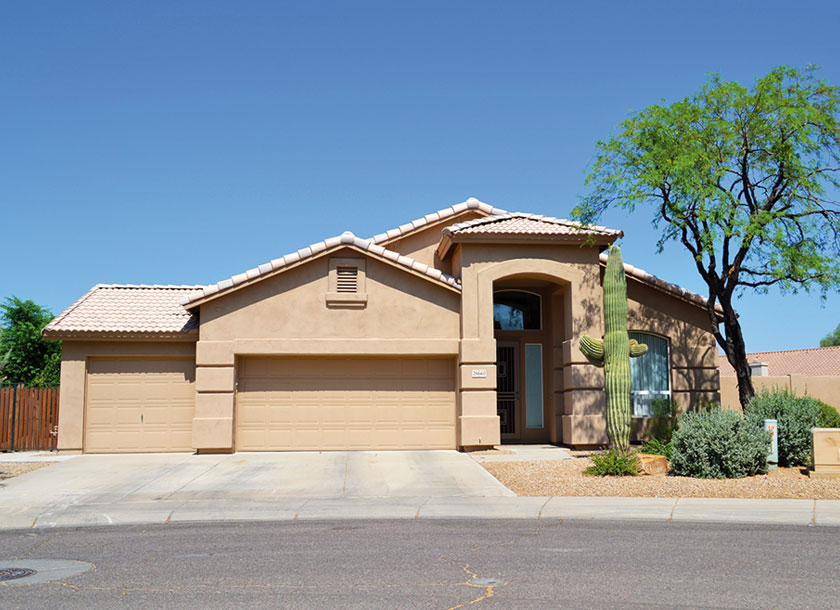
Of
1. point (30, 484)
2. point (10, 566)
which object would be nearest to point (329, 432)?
point (30, 484)

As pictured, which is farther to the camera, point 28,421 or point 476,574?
point 28,421

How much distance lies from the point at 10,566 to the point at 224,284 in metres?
11.1

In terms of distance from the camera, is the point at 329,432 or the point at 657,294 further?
the point at 657,294

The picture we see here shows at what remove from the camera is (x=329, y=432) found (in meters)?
19.7

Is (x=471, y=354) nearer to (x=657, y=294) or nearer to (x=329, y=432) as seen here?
(x=329, y=432)

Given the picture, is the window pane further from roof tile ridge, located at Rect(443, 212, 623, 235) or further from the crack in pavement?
the crack in pavement

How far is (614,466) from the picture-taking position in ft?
49.7

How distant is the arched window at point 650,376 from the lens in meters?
21.7

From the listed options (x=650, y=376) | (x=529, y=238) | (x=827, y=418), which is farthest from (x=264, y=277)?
(x=827, y=418)

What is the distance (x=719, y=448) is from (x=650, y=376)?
7.07 metres

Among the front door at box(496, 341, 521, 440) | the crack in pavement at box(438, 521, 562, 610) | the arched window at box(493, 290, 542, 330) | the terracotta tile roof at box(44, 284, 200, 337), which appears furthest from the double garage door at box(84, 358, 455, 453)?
the crack in pavement at box(438, 521, 562, 610)

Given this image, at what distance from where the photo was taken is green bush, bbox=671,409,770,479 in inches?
582

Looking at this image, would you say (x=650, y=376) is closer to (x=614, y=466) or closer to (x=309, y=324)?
(x=614, y=466)

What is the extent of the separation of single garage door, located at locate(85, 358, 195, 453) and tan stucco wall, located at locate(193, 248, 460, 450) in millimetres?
1052
